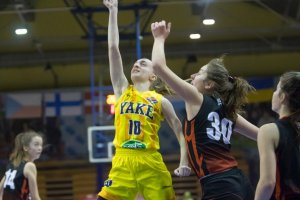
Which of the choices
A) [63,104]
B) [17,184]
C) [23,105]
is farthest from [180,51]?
[17,184]

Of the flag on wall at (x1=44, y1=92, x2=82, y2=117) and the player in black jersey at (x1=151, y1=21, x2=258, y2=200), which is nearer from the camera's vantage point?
the player in black jersey at (x1=151, y1=21, x2=258, y2=200)

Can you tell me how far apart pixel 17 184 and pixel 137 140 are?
6.72 ft

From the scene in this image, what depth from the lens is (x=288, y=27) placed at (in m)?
14.4

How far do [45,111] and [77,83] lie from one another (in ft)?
3.98

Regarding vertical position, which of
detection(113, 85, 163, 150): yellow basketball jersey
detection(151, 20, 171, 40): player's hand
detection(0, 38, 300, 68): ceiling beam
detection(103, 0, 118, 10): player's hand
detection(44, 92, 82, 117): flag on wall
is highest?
detection(0, 38, 300, 68): ceiling beam

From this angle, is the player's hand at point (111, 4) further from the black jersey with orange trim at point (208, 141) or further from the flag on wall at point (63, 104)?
the flag on wall at point (63, 104)

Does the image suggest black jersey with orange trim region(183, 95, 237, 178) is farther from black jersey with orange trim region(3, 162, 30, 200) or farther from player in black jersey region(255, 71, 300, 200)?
black jersey with orange trim region(3, 162, 30, 200)

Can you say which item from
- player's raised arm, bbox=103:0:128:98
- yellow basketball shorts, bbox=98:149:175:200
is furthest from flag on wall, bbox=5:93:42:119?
yellow basketball shorts, bbox=98:149:175:200

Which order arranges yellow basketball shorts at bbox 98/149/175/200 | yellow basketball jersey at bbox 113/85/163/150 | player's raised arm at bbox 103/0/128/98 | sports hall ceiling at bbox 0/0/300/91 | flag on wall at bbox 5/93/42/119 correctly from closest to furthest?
yellow basketball shorts at bbox 98/149/175/200 → yellow basketball jersey at bbox 113/85/163/150 → player's raised arm at bbox 103/0/128/98 → sports hall ceiling at bbox 0/0/300/91 → flag on wall at bbox 5/93/42/119

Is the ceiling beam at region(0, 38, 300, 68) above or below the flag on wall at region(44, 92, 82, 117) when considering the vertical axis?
above

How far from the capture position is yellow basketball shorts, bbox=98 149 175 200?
176 inches

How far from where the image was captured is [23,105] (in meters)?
16.2

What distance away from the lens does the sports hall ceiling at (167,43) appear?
14.3 m

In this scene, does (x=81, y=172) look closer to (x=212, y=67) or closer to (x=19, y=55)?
(x=19, y=55)
